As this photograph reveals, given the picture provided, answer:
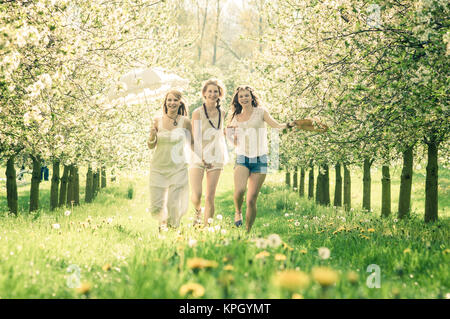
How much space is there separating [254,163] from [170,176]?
1560 millimetres

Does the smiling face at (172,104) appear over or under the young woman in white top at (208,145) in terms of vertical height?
over

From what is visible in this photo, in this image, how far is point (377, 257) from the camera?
4.66m

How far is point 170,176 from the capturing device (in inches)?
279

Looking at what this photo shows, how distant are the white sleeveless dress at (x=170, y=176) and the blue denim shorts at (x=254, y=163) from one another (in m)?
1.04

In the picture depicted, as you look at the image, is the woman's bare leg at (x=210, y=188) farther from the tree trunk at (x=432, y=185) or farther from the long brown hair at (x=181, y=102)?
the tree trunk at (x=432, y=185)

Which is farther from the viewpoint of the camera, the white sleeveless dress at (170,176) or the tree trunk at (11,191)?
the tree trunk at (11,191)

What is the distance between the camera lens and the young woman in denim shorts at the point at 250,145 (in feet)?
23.0

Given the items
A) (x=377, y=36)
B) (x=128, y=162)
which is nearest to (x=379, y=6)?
(x=377, y=36)

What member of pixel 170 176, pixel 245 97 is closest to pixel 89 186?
pixel 170 176

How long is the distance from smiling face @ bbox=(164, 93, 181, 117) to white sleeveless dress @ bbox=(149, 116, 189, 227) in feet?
0.74

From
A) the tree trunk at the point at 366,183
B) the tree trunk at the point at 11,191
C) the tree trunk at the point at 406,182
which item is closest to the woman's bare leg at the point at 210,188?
the tree trunk at the point at 406,182

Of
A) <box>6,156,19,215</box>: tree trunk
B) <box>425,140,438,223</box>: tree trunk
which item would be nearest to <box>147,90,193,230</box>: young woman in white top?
<box>425,140,438,223</box>: tree trunk

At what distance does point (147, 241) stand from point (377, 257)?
9.46 ft

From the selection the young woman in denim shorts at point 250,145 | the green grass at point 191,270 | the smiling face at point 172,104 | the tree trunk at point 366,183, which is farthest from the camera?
the tree trunk at point 366,183
